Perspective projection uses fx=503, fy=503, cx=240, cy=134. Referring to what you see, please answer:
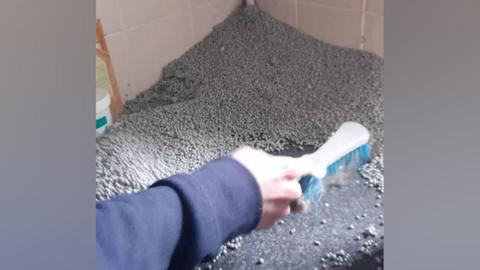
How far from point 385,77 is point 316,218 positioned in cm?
24

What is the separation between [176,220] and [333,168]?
0.63 feet

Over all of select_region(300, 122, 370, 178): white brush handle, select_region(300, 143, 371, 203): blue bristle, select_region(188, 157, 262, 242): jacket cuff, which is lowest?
select_region(300, 143, 371, 203): blue bristle

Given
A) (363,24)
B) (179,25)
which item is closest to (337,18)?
(363,24)

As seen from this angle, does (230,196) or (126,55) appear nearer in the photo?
A: (230,196)

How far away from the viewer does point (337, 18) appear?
789 millimetres

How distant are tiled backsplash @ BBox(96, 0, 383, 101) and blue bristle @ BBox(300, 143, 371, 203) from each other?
0.86ft

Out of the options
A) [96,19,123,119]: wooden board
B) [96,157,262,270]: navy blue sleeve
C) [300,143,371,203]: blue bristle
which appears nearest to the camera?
[96,157,262,270]: navy blue sleeve

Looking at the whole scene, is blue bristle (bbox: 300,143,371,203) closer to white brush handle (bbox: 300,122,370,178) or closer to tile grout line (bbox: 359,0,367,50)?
white brush handle (bbox: 300,122,370,178)

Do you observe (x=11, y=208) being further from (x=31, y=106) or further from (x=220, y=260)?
(x=220, y=260)

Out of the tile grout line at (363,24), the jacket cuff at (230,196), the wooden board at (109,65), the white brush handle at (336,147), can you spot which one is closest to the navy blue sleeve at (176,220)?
the jacket cuff at (230,196)

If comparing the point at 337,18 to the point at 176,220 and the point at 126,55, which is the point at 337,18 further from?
the point at 176,220

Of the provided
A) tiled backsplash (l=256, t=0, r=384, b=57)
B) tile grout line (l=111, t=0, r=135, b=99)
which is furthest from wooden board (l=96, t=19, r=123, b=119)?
tiled backsplash (l=256, t=0, r=384, b=57)

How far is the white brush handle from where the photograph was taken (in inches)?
17.8

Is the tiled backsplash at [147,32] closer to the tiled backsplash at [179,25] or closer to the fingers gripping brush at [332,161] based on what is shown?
the tiled backsplash at [179,25]
